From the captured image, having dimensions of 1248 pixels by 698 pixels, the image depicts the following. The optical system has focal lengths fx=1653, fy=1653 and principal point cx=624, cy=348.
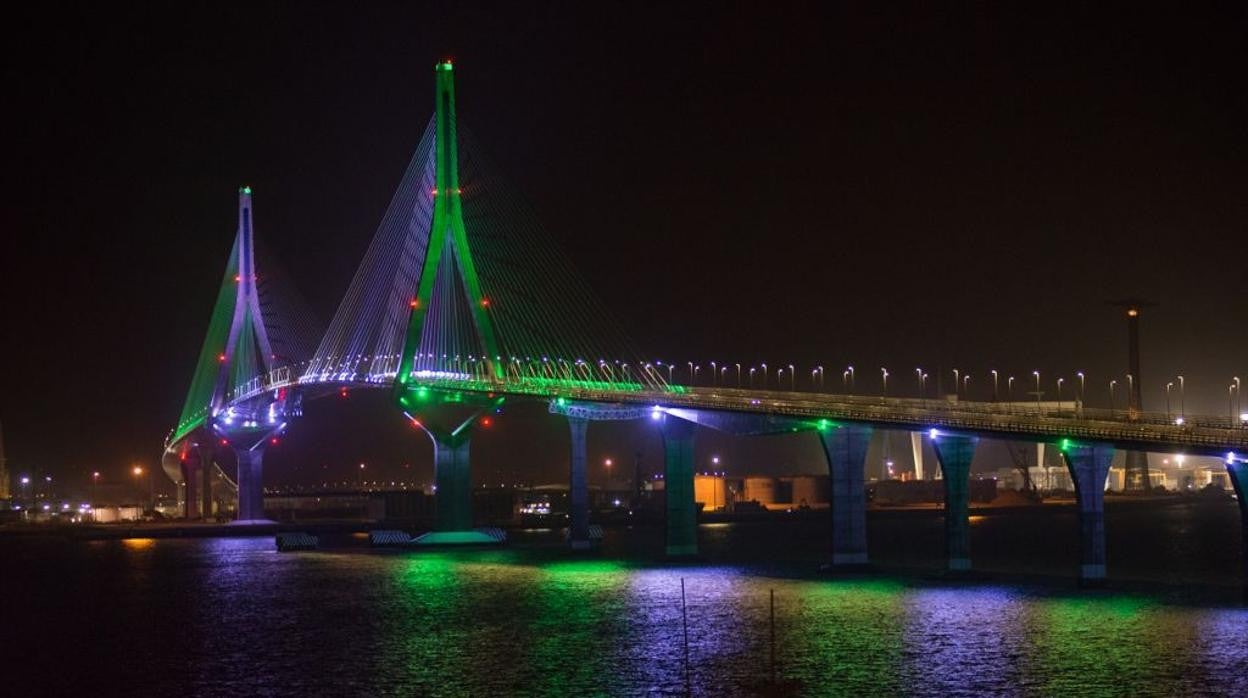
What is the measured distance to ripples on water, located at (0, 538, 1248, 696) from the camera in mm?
46219

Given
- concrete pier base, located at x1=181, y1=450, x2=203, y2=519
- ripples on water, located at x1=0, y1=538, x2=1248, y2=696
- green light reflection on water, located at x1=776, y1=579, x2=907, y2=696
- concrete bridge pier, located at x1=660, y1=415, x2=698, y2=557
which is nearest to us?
green light reflection on water, located at x1=776, y1=579, x2=907, y2=696

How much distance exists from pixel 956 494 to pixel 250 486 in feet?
319

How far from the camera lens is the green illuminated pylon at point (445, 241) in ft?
330

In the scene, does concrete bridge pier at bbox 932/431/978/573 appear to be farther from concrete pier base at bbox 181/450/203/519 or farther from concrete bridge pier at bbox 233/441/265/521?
concrete pier base at bbox 181/450/203/519

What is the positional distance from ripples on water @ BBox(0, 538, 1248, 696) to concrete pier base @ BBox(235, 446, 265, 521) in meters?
67.0

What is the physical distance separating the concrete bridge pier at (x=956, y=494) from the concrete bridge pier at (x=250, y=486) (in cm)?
9234

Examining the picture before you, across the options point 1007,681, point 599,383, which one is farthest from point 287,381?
point 1007,681

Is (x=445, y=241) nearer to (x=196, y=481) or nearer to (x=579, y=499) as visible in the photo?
(x=579, y=499)

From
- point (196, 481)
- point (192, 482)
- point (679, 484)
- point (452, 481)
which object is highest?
point (196, 481)

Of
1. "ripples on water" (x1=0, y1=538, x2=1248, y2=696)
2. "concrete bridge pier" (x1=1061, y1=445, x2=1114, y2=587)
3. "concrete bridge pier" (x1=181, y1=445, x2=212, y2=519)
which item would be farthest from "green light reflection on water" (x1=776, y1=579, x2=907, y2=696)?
"concrete bridge pier" (x1=181, y1=445, x2=212, y2=519)

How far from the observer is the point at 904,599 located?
65812 millimetres

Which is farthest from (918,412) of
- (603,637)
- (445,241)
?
(445,241)

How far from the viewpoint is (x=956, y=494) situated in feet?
239

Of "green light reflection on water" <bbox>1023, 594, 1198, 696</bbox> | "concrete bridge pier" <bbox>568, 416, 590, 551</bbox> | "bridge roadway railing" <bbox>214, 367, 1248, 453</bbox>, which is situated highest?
"bridge roadway railing" <bbox>214, 367, 1248, 453</bbox>
